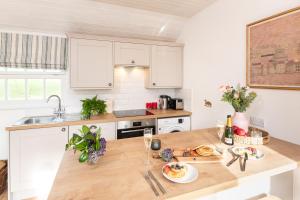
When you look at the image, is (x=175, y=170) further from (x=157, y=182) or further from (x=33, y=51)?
(x=33, y=51)

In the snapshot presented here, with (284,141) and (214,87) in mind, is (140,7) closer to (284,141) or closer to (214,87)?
(214,87)

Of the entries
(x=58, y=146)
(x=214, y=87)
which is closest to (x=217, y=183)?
(x=214, y=87)

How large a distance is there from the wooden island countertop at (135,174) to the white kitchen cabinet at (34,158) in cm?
111

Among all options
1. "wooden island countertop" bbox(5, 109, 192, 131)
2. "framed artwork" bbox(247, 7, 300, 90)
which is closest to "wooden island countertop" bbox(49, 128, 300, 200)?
"framed artwork" bbox(247, 7, 300, 90)

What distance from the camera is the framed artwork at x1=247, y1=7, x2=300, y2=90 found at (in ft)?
4.65

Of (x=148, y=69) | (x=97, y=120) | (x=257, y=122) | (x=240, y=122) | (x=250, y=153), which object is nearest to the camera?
(x=250, y=153)

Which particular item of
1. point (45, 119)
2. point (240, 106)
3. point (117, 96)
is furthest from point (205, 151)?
point (45, 119)

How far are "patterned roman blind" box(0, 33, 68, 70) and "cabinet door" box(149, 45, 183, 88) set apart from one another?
1.41 metres

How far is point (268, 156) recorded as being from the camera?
1.16m

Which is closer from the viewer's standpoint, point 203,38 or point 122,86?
point 203,38

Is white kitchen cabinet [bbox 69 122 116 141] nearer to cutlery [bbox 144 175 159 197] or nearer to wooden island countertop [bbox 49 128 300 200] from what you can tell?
wooden island countertop [bbox 49 128 300 200]

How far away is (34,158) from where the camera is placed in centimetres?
205

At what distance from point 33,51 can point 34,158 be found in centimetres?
150

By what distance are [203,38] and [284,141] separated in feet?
5.57
